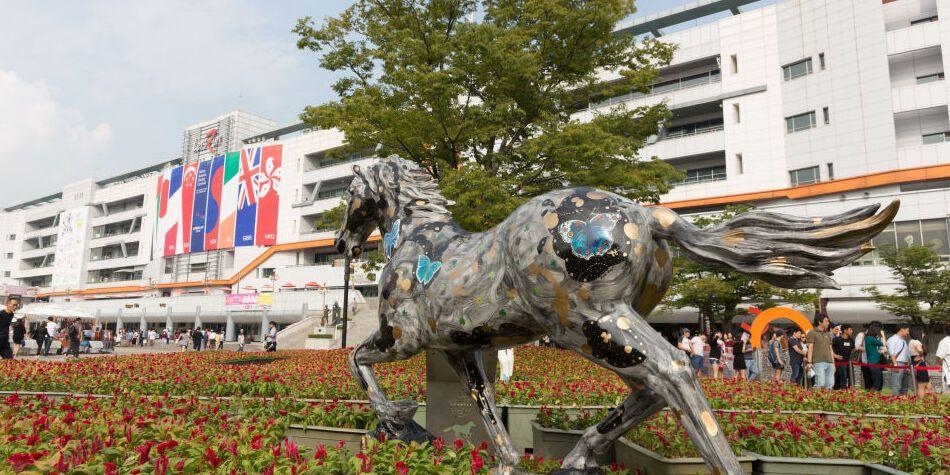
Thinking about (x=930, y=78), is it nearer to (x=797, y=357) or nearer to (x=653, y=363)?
(x=797, y=357)

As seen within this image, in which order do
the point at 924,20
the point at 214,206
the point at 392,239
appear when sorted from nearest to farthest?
the point at 392,239 < the point at 924,20 < the point at 214,206

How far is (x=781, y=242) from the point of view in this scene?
2779 mm

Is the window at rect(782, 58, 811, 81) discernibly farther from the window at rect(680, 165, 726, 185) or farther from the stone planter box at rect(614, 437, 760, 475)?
the stone planter box at rect(614, 437, 760, 475)

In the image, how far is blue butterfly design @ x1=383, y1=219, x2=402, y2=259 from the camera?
4.17 m

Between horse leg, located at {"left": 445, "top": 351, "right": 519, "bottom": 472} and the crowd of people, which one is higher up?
horse leg, located at {"left": 445, "top": 351, "right": 519, "bottom": 472}

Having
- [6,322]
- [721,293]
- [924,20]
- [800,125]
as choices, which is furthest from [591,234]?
[924,20]

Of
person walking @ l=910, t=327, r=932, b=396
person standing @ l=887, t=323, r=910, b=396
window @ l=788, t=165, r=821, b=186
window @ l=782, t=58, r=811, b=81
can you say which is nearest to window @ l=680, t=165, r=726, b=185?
window @ l=788, t=165, r=821, b=186

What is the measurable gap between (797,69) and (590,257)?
3333 cm

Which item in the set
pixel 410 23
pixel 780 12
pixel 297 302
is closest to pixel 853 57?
pixel 780 12

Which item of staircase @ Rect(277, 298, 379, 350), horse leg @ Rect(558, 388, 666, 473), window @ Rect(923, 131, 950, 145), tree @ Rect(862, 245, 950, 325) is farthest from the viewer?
staircase @ Rect(277, 298, 379, 350)

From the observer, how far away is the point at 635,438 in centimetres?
438

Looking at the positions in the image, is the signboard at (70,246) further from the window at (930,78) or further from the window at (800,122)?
the window at (930,78)

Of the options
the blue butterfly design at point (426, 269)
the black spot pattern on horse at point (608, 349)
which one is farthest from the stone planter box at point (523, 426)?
the black spot pattern on horse at point (608, 349)

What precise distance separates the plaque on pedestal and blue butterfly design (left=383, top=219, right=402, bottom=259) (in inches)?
34.2
